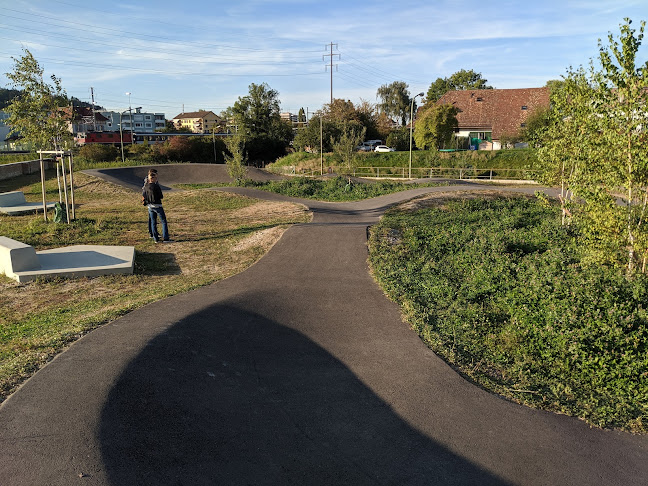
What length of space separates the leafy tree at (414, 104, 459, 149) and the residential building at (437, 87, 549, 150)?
3.84 m

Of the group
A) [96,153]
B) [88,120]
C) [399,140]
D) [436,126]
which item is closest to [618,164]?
[436,126]

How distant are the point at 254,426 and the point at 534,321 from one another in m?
4.84

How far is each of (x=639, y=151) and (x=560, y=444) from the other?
6.14 metres

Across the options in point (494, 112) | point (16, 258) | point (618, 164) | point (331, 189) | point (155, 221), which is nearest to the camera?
point (618, 164)

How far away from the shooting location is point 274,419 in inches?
201

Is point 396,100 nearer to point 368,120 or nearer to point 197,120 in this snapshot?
point 368,120

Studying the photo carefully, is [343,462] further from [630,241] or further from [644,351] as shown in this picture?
[630,241]

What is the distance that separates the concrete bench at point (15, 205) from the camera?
1931 centimetres

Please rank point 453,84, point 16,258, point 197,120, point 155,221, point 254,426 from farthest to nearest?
1. point 197,120
2. point 453,84
3. point 155,221
4. point 16,258
5. point 254,426

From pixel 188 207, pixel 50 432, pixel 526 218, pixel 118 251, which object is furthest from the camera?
pixel 188 207

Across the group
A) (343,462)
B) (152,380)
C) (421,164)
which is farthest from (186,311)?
(421,164)

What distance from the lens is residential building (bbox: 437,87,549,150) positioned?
165 feet

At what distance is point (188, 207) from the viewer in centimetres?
2256

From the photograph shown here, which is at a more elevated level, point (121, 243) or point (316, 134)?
point (316, 134)
